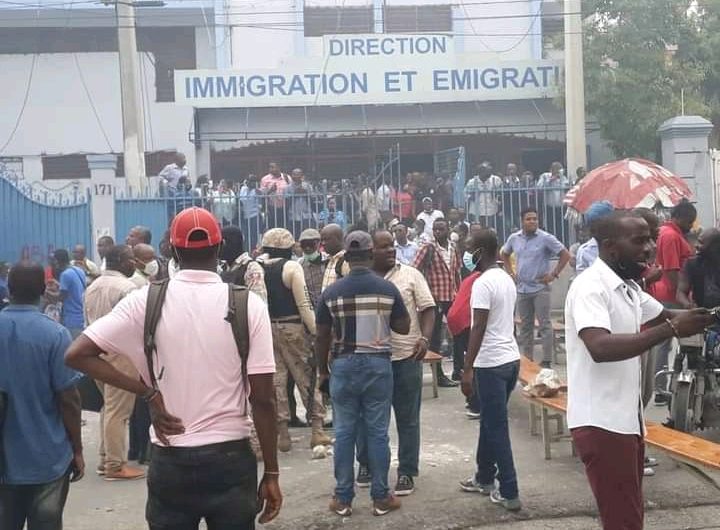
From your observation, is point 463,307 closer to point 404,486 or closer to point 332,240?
→ point 332,240

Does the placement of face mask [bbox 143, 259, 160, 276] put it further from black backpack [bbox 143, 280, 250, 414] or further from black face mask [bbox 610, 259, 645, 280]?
black face mask [bbox 610, 259, 645, 280]

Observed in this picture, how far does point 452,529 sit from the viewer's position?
6027 millimetres

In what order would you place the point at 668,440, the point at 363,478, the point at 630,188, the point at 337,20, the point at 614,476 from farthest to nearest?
1. the point at 337,20
2. the point at 630,188
3. the point at 363,478
4. the point at 668,440
5. the point at 614,476

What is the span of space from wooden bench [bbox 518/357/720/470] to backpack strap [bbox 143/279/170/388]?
3.41m

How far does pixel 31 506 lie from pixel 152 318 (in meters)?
1.43

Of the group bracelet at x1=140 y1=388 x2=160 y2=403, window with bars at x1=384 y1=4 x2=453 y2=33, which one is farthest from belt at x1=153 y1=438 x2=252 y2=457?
window with bars at x1=384 y1=4 x2=453 y2=33

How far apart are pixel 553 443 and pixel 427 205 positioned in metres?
8.62

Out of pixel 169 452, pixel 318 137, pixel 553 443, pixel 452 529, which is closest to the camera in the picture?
pixel 169 452

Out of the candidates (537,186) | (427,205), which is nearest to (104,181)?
(427,205)

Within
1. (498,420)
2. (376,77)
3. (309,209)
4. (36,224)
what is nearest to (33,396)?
(498,420)

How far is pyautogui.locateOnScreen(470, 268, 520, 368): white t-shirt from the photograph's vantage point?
627 cm

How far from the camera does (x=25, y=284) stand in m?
4.54

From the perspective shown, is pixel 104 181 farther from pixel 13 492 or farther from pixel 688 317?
pixel 688 317

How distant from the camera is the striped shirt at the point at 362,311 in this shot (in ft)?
19.9
